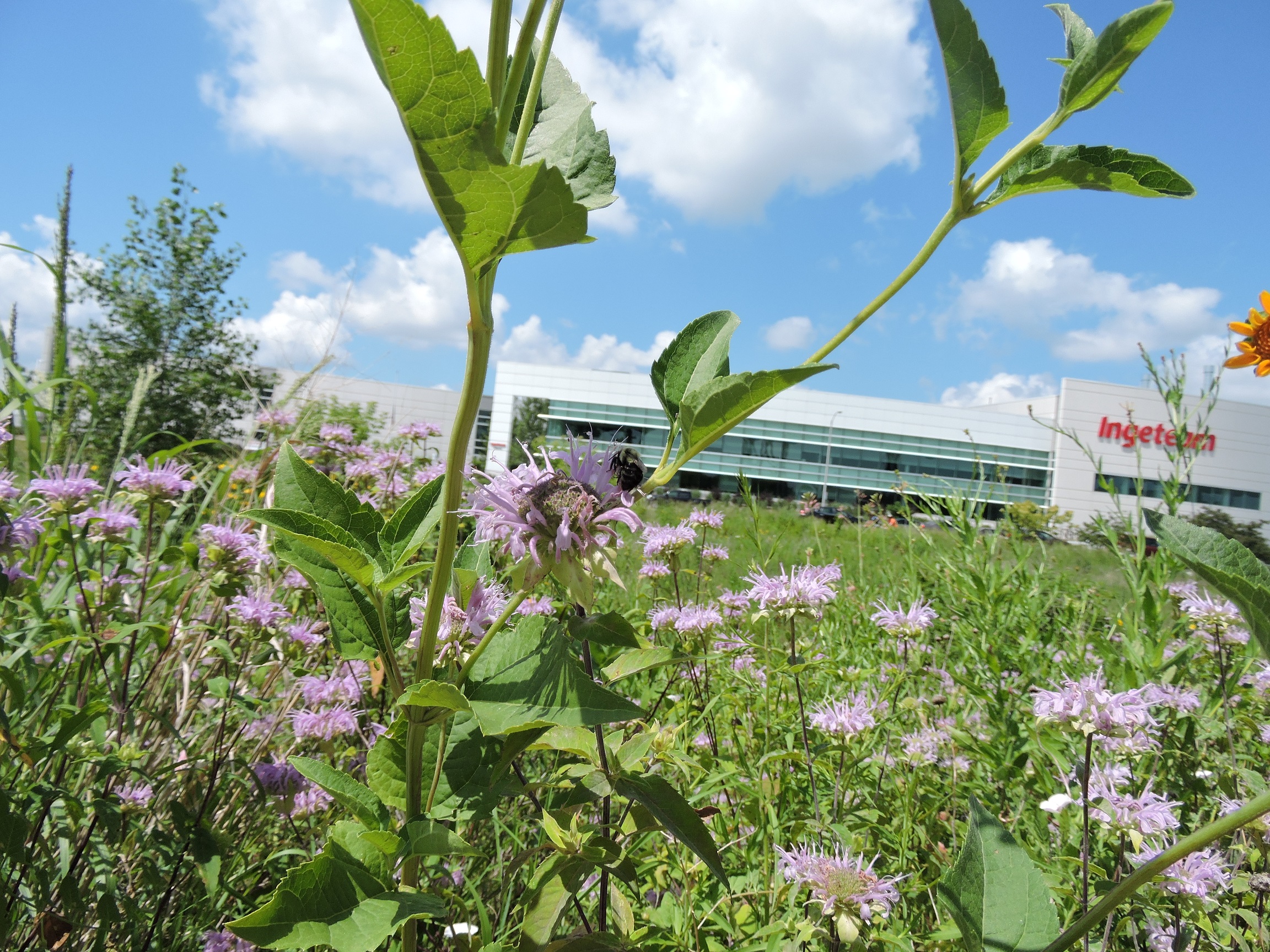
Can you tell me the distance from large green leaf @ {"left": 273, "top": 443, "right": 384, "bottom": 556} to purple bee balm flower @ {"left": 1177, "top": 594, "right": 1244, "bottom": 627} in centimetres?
216

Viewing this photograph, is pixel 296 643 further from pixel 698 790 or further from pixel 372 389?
pixel 372 389

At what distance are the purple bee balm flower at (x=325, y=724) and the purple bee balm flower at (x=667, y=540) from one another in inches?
39.8

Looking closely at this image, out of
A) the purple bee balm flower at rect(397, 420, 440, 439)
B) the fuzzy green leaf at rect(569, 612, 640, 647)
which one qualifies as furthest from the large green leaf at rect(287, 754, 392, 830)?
the purple bee balm flower at rect(397, 420, 440, 439)

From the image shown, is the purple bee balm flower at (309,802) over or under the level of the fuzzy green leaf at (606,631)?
under

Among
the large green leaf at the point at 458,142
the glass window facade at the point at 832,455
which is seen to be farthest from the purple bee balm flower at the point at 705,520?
the glass window facade at the point at 832,455

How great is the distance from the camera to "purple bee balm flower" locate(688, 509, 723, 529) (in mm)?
2620

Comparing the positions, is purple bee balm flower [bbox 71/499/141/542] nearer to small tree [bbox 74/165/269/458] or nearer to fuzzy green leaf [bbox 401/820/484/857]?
fuzzy green leaf [bbox 401/820/484/857]

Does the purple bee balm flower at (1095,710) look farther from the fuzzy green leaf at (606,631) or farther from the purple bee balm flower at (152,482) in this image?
the purple bee balm flower at (152,482)

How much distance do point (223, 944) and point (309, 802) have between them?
1.02ft

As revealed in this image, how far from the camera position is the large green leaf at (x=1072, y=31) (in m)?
0.54

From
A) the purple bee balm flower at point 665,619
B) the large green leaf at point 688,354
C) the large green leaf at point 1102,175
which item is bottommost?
the purple bee balm flower at point 665,619

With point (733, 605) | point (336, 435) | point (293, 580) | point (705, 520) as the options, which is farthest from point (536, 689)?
point (336, 435)

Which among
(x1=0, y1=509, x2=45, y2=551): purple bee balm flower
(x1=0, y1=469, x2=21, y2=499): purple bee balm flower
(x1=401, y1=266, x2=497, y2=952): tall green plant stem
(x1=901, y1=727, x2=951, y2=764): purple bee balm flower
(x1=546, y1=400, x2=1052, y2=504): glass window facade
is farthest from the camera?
(x1=546, y1=400, x2=1052, y2=504): glass window facade

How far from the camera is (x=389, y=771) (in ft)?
2.17
